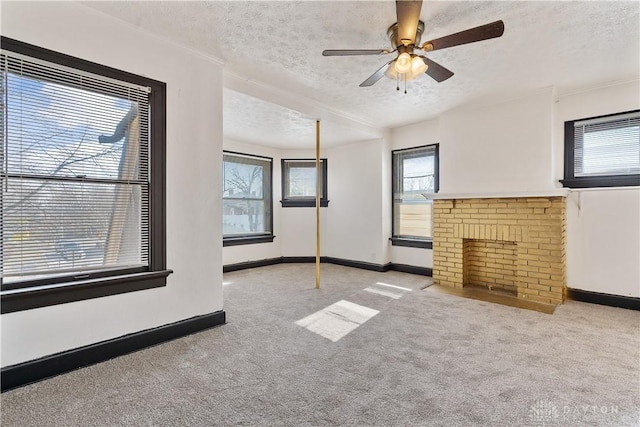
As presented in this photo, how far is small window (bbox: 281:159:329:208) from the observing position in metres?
6.32

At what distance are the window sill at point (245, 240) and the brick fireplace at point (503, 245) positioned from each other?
3.16 metres

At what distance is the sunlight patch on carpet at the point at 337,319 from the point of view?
2758mm

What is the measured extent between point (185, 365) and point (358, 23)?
111 inches

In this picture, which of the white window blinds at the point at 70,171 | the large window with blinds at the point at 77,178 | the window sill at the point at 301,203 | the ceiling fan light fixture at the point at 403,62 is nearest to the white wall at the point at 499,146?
the ceiling fan light fixture at the point at 403,62

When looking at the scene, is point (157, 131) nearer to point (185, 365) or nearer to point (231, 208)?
point (185, 365)

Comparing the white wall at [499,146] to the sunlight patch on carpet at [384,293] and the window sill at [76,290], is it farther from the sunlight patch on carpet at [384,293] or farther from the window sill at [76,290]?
the window sill at [76,290]

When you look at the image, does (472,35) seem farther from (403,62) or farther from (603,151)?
(603,151)

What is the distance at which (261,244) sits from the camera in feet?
19.5

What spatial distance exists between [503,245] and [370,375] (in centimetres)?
305

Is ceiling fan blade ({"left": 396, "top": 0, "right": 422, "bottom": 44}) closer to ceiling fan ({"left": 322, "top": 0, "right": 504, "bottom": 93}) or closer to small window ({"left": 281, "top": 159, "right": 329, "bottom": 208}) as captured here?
ceiling fan ({"left": 322, "top": 0, "right": 504, "bottom": 93})

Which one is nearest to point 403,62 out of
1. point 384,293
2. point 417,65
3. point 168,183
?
point 417,65

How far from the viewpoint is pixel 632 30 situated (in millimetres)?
2387

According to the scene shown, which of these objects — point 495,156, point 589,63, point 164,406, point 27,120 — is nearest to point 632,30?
point 589,63

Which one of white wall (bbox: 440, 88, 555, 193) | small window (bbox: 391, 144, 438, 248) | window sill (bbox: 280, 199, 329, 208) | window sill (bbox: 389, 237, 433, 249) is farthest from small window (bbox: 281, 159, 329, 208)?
white wall (bbox: 440, 88, 555, 193)
